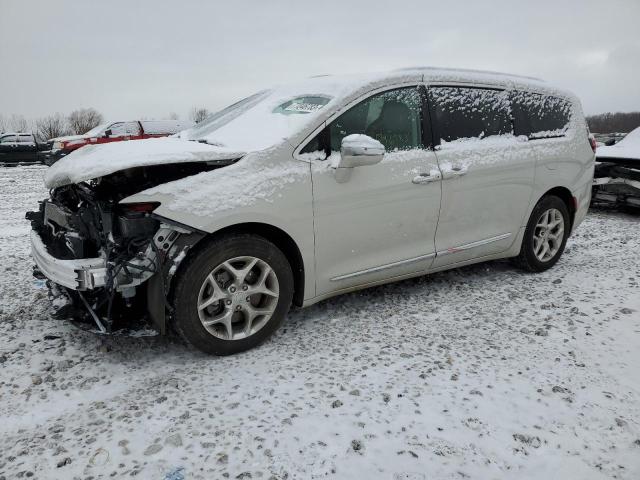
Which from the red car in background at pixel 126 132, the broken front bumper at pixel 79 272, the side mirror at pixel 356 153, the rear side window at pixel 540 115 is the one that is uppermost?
the red car in background at pixel 126 132

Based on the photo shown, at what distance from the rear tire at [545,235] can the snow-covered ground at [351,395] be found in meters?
0.62

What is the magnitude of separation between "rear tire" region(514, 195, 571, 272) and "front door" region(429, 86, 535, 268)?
0.24 m

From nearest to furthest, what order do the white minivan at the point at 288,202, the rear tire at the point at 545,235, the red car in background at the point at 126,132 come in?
the white minivan at the point at 288,202 → the rear tire at the point at 545,235 → the red car in background at the point at 126,132

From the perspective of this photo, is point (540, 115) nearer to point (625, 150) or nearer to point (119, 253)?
point (119, 253)

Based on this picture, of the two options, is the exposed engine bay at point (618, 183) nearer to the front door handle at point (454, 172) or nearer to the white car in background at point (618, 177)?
the white car in background at point (618, 177)

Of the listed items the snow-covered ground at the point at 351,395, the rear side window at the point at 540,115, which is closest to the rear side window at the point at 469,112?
the rear side window at the point at 540,115

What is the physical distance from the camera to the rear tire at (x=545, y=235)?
4.43 meters

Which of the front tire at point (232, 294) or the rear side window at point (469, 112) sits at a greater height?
the rear side window at point (469, 112)

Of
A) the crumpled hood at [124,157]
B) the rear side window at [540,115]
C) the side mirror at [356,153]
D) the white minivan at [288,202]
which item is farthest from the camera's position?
the rear side window at [540,115]

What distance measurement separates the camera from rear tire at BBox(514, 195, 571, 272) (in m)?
4.43

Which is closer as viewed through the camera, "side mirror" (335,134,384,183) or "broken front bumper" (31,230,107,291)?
"broken front bumper" (31,230,107,291)

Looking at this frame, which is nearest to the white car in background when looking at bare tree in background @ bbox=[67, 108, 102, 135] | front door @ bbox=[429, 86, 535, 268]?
front door @ bbox=[429, 86, 535, 268]

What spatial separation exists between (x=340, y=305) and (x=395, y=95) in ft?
5.38

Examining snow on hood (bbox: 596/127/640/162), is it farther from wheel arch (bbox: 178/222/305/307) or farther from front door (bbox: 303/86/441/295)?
wheel arch (bbox: 178/222/305/307)
